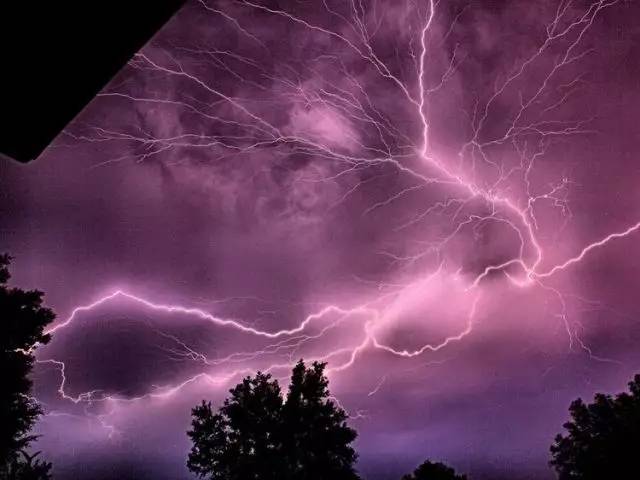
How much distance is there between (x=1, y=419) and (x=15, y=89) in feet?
45.2

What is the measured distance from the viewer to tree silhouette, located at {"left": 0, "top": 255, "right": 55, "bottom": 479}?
10.4 m

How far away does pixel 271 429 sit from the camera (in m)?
17.6

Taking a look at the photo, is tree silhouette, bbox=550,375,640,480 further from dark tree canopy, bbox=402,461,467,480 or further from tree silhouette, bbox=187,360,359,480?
tree silhouette, bbox=187,360,359,480

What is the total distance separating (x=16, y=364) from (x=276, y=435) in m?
11.2

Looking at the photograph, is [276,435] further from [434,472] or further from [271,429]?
[434,472]

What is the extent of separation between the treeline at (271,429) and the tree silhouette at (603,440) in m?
0.03

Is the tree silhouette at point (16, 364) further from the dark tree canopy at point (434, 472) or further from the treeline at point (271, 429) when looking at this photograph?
the dark tree canopy at point (434, 472)

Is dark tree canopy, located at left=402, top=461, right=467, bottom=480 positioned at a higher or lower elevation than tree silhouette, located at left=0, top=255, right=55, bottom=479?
lower

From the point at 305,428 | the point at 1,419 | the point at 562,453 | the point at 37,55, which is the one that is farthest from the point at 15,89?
the point at 562,453

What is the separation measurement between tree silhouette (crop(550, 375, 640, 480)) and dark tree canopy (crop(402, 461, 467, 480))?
15.9ft

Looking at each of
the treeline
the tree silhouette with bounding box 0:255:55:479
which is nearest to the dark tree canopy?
the treeline

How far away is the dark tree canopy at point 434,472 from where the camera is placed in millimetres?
15414

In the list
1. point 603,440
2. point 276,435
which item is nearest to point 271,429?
point 276,435

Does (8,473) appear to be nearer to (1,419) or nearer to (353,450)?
(1,419)
